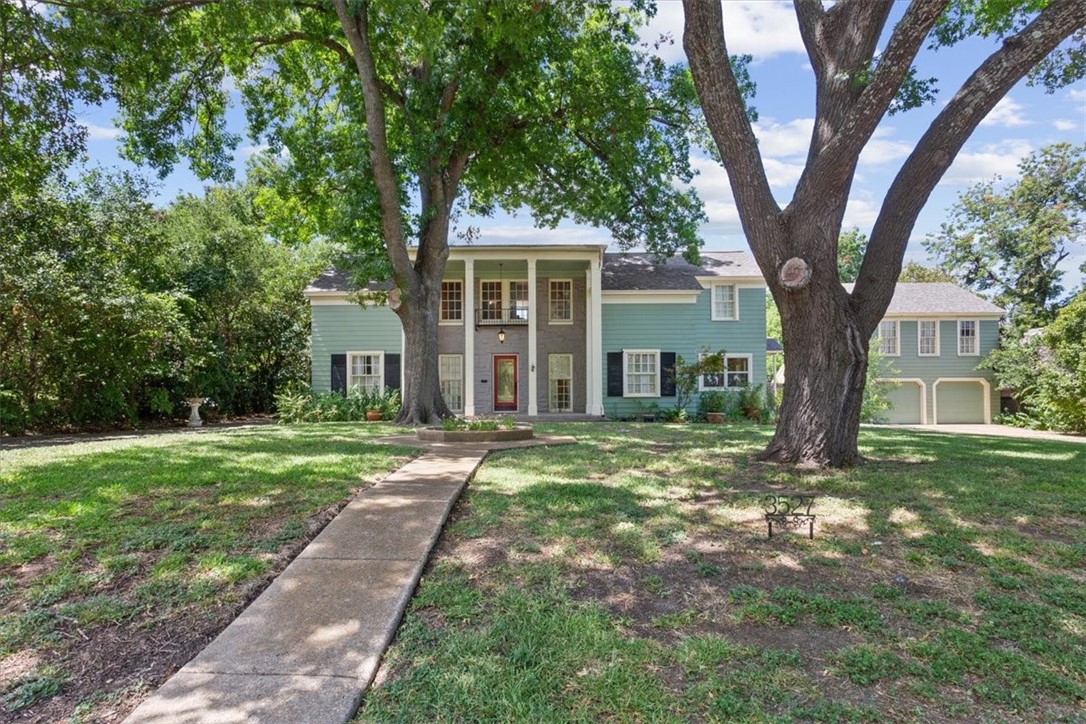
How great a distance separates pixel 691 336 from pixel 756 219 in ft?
38.7

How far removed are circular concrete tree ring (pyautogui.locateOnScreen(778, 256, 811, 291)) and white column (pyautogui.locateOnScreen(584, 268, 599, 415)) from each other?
1071 cm

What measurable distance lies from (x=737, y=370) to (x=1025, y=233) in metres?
20.2

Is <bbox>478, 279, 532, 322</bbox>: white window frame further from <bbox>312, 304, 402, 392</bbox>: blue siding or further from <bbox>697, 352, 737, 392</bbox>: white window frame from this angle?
<bbox>697, 352, 737, 392</bbox>: white window frame

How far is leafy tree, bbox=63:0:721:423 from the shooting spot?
1044 cm

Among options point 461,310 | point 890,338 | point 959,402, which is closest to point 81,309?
point 461,310

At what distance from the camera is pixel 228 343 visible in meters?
19.0

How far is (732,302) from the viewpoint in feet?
62.5

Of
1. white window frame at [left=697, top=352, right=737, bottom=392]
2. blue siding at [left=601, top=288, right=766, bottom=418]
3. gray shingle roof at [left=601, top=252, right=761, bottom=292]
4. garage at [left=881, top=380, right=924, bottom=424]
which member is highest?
gray shingle roof at [left=601, top=252, right=761, bottom=292]

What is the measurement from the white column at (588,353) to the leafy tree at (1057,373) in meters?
14.2

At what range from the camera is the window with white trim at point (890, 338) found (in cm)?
2412

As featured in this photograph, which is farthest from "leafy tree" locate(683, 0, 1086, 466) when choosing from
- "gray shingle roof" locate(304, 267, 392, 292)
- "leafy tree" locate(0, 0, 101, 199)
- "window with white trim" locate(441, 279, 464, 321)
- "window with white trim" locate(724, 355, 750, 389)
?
"window with white trim" locate(441, 279, 464, 321)

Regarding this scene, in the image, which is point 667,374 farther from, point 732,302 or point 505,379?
point 505,379

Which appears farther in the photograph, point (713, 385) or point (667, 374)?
point (713, 385)

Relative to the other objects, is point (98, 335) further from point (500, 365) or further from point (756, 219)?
Answer: point (756, 219)
